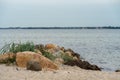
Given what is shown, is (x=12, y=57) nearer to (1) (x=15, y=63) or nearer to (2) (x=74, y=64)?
(1) (x=15, y=63)

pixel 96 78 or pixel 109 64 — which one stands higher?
pixel 96 78

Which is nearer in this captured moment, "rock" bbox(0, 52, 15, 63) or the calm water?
"rock" bbox(0, 52, 15, 63)

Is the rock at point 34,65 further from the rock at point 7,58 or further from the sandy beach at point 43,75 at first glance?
the rock at point 7,58

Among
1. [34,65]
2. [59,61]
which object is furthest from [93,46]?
[34,65]

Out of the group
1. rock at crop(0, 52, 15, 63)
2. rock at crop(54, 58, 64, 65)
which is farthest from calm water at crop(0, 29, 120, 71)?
rock at crop(0, 52, 15, 63)

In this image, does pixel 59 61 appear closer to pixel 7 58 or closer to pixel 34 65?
pixel 7 58

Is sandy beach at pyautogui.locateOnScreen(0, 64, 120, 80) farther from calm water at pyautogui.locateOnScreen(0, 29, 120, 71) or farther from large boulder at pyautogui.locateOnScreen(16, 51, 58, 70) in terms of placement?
calm water at pyautogui.locateOnScreen(0, 29, 120, 71)

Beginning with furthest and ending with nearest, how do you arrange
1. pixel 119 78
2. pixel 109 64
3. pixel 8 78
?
pixel 109 64
pixel 119 78
pixel 8 78

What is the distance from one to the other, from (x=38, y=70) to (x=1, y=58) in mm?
2913

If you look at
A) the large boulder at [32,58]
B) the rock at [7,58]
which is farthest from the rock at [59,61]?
the large boulder at [32,58]

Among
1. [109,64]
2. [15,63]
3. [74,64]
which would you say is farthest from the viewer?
[109,64]

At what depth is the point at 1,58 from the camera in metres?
19.5

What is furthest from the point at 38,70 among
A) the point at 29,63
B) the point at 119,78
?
the point at 119,78

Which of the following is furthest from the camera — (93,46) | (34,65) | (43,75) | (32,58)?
(93,46)
